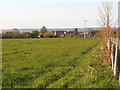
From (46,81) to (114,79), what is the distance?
2581 mm

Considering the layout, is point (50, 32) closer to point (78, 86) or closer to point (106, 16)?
point (106, 16)

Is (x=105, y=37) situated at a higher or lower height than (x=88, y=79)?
higher

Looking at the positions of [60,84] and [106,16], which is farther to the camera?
[106,16]

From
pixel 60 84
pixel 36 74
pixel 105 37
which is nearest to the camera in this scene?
pixel 60 84

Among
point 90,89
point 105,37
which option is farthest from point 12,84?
point 105,37

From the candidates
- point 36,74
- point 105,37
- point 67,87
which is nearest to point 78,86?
point 67,87

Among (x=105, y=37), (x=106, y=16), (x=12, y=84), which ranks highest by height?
(x=106, y=16)

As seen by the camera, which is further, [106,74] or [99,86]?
[106,74]

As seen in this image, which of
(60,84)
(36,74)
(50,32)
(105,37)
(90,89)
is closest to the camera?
(90,89)

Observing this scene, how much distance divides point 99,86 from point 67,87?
3.50 feet

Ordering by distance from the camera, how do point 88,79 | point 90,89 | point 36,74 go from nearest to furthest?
point 90,89 < point 88,79 < point 36,74

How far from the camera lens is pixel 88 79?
23.9 ft

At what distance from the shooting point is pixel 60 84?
6.75 meters

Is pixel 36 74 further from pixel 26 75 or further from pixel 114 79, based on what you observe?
pixel 114 79
